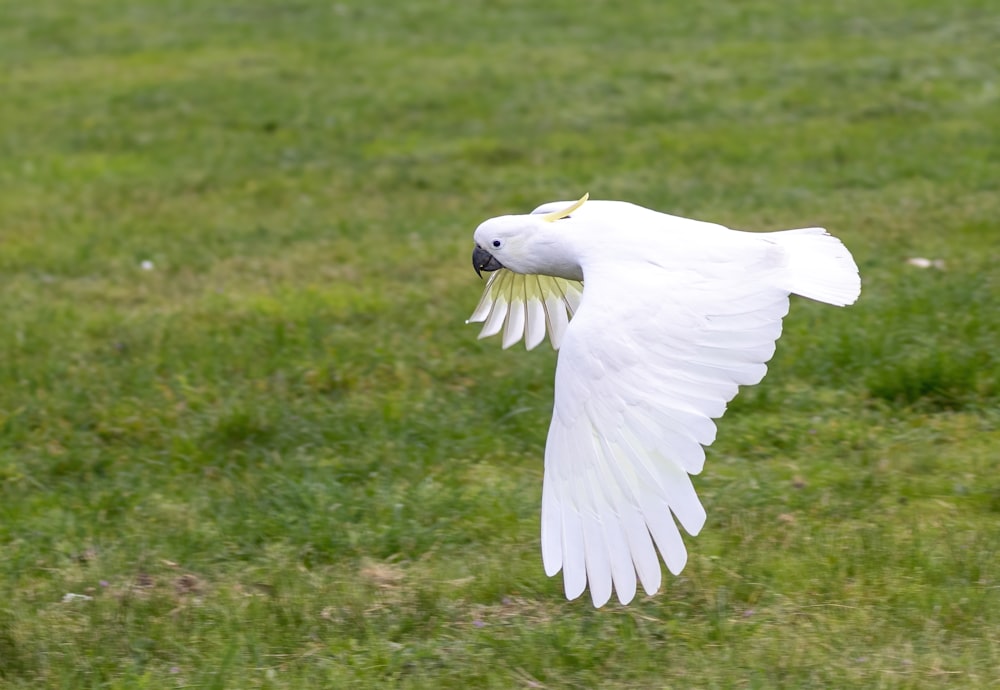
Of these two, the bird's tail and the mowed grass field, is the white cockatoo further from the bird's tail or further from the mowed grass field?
the mowed grass field

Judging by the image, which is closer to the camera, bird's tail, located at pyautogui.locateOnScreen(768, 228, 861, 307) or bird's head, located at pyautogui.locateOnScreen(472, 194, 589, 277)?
bird's tail, located at pyautogui.locateOnScreen(768, 228, 861, 307)

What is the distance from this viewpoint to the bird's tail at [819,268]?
410 cm

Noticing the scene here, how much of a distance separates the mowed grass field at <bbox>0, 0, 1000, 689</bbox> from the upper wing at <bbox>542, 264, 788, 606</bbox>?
1.46 feet

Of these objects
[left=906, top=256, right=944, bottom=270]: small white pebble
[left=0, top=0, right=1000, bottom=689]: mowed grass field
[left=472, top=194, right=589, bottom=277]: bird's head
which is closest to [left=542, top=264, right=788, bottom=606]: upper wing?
[left=0, top=0, right=1000, bottom=689]: mowed grass field

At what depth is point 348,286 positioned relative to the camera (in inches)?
289

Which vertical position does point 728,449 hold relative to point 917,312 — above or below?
below

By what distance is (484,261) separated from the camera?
461cm

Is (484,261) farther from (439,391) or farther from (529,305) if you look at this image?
(439,391)

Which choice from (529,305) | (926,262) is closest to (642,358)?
(529,305)

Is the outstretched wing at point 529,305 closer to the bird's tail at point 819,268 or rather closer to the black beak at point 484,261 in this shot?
the black beak at point 484,261

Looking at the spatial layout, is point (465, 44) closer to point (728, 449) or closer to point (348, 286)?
point (348, 286)

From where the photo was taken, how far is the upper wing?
3.29 m

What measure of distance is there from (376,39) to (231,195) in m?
5.57

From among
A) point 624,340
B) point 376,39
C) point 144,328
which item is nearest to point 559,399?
point 624,340
